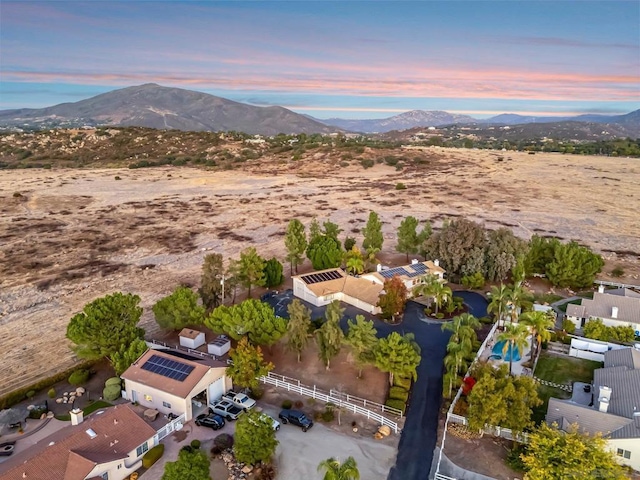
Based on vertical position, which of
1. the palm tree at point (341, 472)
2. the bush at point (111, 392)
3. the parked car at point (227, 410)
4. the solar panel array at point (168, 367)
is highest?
the palm tree at point (341, 472)

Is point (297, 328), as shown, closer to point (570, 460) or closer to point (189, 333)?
point (189, 333)

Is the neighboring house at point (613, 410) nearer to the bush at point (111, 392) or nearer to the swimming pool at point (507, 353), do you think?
the swimming pool at point (507, 353)

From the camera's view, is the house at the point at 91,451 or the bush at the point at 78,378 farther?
the bush at the point at 78,378

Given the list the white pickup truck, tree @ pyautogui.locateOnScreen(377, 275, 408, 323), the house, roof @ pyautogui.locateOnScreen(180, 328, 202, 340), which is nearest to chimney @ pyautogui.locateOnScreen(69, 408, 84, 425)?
the house

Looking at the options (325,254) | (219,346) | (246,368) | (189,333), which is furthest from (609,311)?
(189,333)

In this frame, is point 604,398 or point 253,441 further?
point 604,398

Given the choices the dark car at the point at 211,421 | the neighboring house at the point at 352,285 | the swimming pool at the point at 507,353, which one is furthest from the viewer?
the neighboring house at the point at 352,285

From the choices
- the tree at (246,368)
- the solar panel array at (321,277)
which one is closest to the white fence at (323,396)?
the tree at (246,368)
